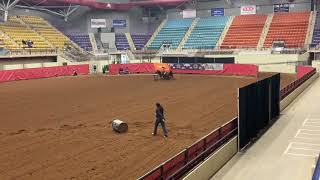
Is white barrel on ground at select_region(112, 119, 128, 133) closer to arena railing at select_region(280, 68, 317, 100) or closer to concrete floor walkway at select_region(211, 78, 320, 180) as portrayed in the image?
concrete floor walkway at select_region(211, 78, 320, 180)

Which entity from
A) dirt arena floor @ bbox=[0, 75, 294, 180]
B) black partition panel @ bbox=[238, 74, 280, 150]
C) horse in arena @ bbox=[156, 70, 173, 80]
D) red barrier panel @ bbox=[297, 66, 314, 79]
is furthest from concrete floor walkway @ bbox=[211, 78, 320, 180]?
horse in arena @ bbox=[156, 70, 173, 80]

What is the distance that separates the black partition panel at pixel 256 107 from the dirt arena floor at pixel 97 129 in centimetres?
207

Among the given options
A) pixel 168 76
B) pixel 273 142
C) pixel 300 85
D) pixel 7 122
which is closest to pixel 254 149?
pixel 273 142

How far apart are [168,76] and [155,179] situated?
3724cm

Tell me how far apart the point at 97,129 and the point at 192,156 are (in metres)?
8.20

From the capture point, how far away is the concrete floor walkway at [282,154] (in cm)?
1405

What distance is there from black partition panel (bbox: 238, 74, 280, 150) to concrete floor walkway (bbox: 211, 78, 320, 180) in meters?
0.48

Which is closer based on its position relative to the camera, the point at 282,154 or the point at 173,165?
the point at 173,165

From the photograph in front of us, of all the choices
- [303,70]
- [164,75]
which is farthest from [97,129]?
[303,70]

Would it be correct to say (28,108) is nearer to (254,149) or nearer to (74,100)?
(74,100)

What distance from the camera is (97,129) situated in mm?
20688

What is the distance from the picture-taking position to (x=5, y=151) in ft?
55.2

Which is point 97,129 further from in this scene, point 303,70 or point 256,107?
point 303,70

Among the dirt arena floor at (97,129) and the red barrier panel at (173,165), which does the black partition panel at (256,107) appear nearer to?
the dirt arena floor at (97,129)
